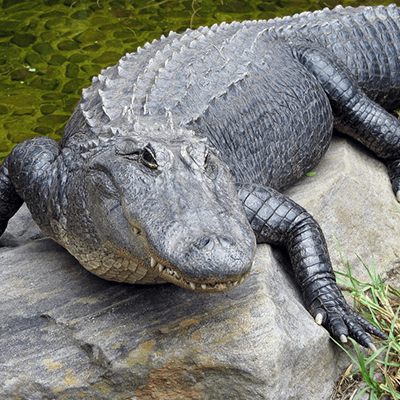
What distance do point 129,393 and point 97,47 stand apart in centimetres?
489

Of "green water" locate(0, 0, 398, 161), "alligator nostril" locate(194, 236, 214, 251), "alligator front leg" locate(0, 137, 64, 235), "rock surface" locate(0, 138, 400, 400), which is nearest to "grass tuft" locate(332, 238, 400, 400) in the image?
"rock surface" locate(0, 138, 400, 400)

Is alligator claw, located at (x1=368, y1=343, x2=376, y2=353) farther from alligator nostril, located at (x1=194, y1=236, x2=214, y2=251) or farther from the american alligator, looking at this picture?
alligator nostril, located at (x1=194, y1=236, x2=214, y2=251)

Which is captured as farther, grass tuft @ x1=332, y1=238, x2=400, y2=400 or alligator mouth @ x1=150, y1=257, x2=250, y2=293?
grass tuft @ x1=332, y1=238, x2=400, y2=400

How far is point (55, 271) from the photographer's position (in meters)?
3.33

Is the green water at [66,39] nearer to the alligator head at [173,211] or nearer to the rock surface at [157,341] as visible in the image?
the rock surface at [157,341]

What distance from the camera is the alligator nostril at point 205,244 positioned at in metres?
2.22

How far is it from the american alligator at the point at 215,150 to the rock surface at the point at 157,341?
0.59 feet

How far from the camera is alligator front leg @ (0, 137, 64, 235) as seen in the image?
10.7 ft

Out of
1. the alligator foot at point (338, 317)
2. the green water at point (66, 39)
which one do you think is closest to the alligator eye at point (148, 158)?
the alligator foot at point (338, 317)

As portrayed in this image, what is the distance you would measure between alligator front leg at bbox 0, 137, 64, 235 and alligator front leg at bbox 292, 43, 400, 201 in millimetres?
2144

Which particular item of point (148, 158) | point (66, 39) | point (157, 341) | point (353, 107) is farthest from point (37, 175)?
point (66, 39)

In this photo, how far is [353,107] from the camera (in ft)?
14.6

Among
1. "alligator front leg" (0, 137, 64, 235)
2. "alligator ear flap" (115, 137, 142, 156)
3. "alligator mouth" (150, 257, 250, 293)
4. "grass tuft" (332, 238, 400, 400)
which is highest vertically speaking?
"alligator ear flap" (115, 137, 142, 156)

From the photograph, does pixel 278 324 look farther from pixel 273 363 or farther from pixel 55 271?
pixel 55 271
